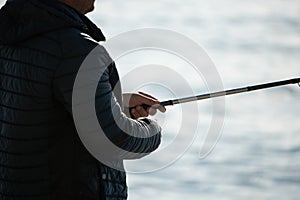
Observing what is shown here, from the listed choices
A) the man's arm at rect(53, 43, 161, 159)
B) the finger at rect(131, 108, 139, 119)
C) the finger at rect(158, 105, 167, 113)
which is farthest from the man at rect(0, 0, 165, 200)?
the finger at rect(158, 105, 167, 113)

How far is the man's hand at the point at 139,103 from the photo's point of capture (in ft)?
20.2

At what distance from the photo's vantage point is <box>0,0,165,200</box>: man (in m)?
5.68

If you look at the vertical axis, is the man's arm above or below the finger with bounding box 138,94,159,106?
below

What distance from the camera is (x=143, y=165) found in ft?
22.3

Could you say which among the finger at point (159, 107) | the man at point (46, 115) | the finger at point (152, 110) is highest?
the finger at point (159, 107)

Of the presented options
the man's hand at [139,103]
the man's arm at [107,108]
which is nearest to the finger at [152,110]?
the man's hand at [139,103]

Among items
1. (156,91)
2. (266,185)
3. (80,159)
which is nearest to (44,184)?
(80,159)

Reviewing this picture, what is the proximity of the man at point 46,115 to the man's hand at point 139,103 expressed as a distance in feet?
1.11

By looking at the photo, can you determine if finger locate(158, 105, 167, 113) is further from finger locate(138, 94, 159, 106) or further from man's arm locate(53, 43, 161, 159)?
man's arm locate(53, 43, 161, 159)

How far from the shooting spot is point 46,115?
5.73 meters

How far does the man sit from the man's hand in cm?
34

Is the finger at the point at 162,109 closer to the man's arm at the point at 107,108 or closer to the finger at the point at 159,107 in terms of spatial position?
the finger at the point at 159,107

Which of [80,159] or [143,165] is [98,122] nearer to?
[80,159]

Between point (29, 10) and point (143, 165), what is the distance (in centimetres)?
137
